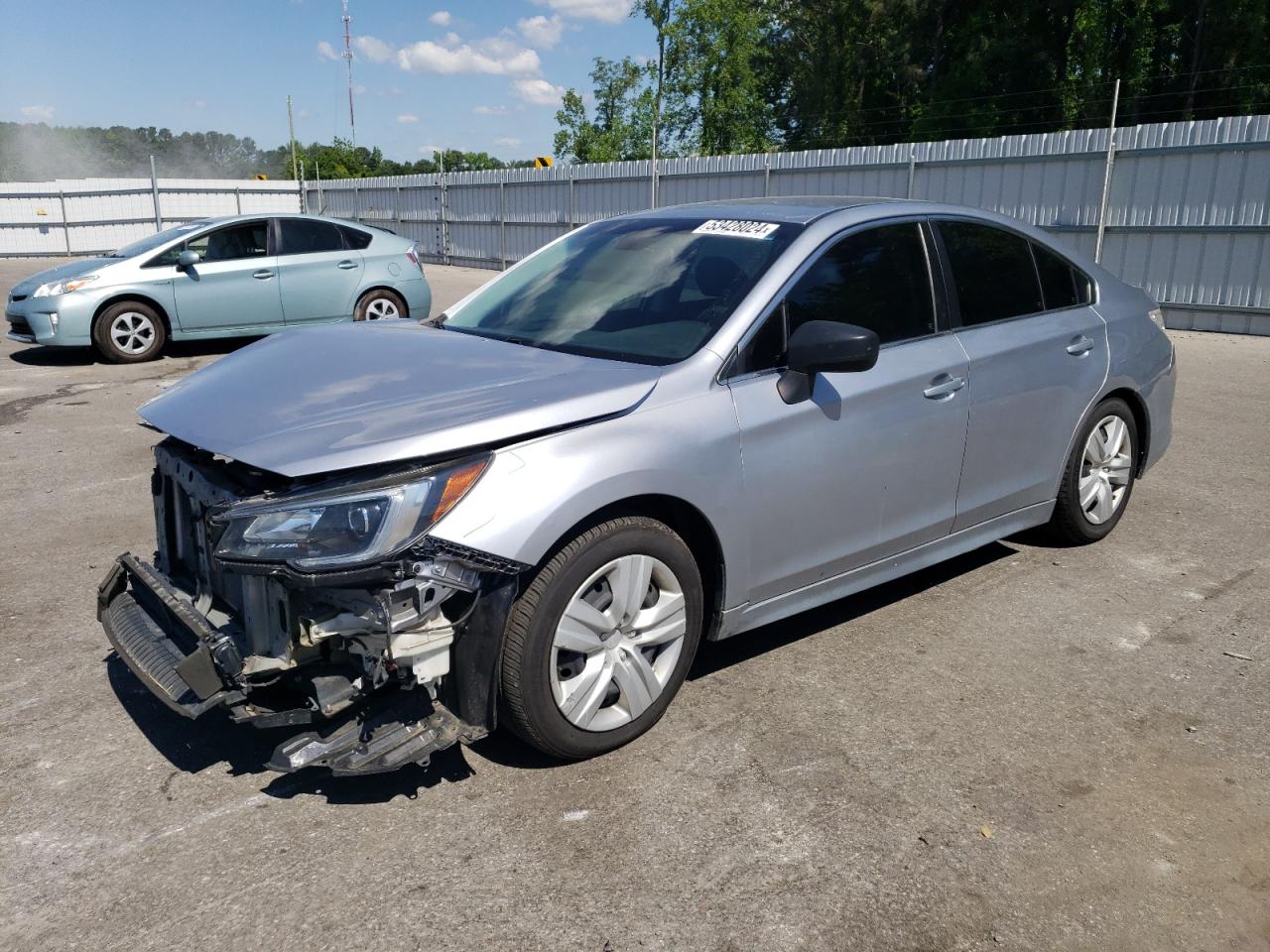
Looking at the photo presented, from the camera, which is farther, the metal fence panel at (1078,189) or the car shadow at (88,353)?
the metal fence panel at (1078,189)

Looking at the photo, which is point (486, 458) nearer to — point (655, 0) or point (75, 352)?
point (75, 352)

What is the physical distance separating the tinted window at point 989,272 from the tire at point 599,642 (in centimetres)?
188

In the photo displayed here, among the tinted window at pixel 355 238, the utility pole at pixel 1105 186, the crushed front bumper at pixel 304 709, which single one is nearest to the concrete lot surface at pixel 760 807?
the crushed front bumper at pixel 304 709

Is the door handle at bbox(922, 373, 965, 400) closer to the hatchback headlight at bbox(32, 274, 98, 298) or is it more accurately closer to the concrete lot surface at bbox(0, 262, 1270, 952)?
the concrete lot surface at bbox(0, 262, 1270, 952)

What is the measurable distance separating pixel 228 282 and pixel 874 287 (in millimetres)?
8641

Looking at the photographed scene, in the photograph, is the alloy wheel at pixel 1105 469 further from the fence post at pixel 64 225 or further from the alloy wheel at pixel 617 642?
the fence post at pixel 64 225

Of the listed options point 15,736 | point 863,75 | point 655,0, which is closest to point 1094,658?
point 15,736

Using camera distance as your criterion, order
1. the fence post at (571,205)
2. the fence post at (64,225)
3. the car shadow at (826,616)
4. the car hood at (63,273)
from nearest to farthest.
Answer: the car shadow at (826,616) → the car hood at (63,273) → the fence post at (571,205) → the fence post at (64,225)

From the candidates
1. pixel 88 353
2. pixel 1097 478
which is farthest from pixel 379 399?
pixel 88 353

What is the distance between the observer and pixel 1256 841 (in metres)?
2.92

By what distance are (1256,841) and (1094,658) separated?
1.20 metres

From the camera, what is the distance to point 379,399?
3162mm

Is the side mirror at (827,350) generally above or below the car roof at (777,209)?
below

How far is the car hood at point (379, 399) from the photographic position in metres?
2.86
